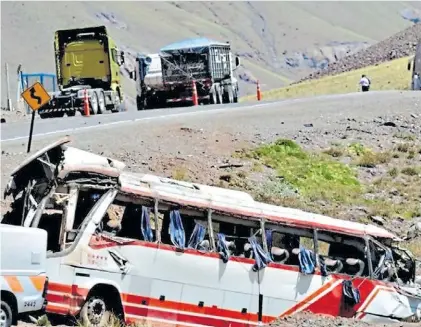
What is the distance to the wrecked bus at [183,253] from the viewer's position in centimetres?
1231

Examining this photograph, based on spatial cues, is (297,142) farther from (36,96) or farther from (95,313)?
(95,313)

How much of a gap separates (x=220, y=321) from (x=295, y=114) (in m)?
21.4

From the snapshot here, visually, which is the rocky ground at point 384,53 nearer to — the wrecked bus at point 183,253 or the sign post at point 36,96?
the sign post at point 36,96

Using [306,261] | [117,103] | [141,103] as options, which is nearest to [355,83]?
[141,103]

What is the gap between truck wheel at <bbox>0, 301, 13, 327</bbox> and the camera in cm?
1065

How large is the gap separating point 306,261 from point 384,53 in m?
78.5

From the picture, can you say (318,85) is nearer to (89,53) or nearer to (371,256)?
(89,53)

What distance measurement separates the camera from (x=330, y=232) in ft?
48.4

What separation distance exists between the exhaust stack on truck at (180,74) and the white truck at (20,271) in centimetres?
3350

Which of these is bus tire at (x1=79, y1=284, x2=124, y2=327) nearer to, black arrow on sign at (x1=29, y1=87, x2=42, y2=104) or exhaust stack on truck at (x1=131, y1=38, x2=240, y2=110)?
black arrow on sign at (x1=29, y1=87, x2=42, y2=104)

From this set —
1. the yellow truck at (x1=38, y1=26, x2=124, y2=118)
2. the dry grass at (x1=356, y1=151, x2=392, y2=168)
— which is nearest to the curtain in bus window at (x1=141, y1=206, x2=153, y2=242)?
the dry grass at (x1=356, y1=151, x2=392, y2=168)

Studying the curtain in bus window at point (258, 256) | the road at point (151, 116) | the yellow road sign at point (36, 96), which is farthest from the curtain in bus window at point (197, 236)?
the road at point (151, 116)

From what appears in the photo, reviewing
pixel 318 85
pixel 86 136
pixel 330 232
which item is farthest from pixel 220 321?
pixel 318 85

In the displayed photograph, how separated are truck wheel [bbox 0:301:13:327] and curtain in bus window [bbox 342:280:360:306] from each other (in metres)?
5.59
